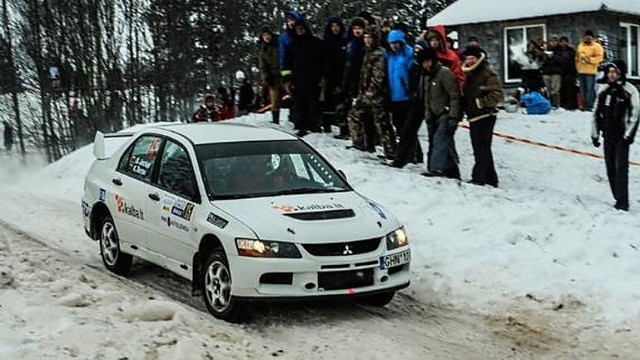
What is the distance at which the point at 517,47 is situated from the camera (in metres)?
28.5

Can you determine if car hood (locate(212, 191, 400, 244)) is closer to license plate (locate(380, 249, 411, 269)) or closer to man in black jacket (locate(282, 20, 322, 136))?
license plate (locate(380, 249, 411, 269))

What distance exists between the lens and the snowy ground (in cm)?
712

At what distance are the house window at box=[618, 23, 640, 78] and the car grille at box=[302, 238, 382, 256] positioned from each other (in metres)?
21.4

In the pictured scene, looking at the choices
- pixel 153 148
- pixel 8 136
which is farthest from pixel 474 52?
pixel 8 136

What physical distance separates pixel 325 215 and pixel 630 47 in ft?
72.4

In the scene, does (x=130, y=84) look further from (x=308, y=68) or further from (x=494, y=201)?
(x=494, y=201)

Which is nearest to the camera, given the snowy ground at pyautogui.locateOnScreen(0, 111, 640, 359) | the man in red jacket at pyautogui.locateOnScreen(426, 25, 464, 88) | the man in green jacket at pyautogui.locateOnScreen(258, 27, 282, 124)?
the snowy ground at pyautogui.locateOnScreen(0, 111, 640, 359)

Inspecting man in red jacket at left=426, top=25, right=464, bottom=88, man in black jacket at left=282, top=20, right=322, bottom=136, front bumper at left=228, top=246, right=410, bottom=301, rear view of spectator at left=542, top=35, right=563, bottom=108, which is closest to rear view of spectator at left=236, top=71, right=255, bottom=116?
rear view of spectator at left=542, top=35, right=563, bottom=108

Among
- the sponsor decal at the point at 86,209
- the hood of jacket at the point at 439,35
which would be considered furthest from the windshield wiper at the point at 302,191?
the hood of jacket at the point at 439,35

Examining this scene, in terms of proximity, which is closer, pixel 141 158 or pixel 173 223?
pixel 173 223

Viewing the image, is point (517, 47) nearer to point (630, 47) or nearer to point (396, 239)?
point (630, 47)

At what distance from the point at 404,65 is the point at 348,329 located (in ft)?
22.3

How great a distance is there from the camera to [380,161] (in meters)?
A: 15.0

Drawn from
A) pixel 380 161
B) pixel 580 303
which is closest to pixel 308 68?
pixel 380 161
